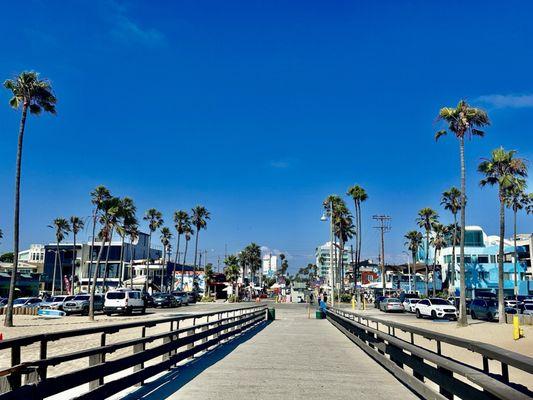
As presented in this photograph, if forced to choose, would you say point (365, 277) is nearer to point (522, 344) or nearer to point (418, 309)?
point (418, 309)

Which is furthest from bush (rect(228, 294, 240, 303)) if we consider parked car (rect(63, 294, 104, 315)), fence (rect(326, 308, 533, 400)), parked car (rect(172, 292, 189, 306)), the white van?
fence (rect(326, 308, 533, 400))

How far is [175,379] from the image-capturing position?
379 inches

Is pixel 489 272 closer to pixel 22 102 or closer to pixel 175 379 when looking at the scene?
pixel 22 102

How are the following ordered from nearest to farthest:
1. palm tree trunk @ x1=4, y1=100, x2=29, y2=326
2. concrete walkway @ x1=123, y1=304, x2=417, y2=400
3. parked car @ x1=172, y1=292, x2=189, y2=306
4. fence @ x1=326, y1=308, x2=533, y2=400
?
fence @ x1=326, y1=308, x2=533, y2=400 < concrete walkway @ x1=123, y1=304, x2=417, y2=400 < palm tree trunk @ x1=4, y1=100, x2=29, y2=326 < parked car @ x1=172, y1=292, x2=189, y2=306

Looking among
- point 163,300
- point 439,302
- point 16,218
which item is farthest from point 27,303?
point 439,302

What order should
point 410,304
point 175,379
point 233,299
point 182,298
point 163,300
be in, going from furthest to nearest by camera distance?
1. point 233,299
2. point 182,298
3. point 163,300
4. point 410,304
5. point 175,379

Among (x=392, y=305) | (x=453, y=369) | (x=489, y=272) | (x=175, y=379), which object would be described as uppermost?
(x=489, y=272)

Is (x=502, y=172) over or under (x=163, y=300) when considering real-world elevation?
over

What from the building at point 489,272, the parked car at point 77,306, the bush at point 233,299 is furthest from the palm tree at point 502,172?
the bush at point 233,299

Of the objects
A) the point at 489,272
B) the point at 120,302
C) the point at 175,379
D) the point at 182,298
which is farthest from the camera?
the point at 489,272

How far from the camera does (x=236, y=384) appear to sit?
9094mm

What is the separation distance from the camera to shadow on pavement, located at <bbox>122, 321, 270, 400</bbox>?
8.06 m

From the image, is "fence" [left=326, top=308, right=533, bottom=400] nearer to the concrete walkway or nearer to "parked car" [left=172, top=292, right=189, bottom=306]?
the concrete walkway

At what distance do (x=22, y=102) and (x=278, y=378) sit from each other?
2824cm
